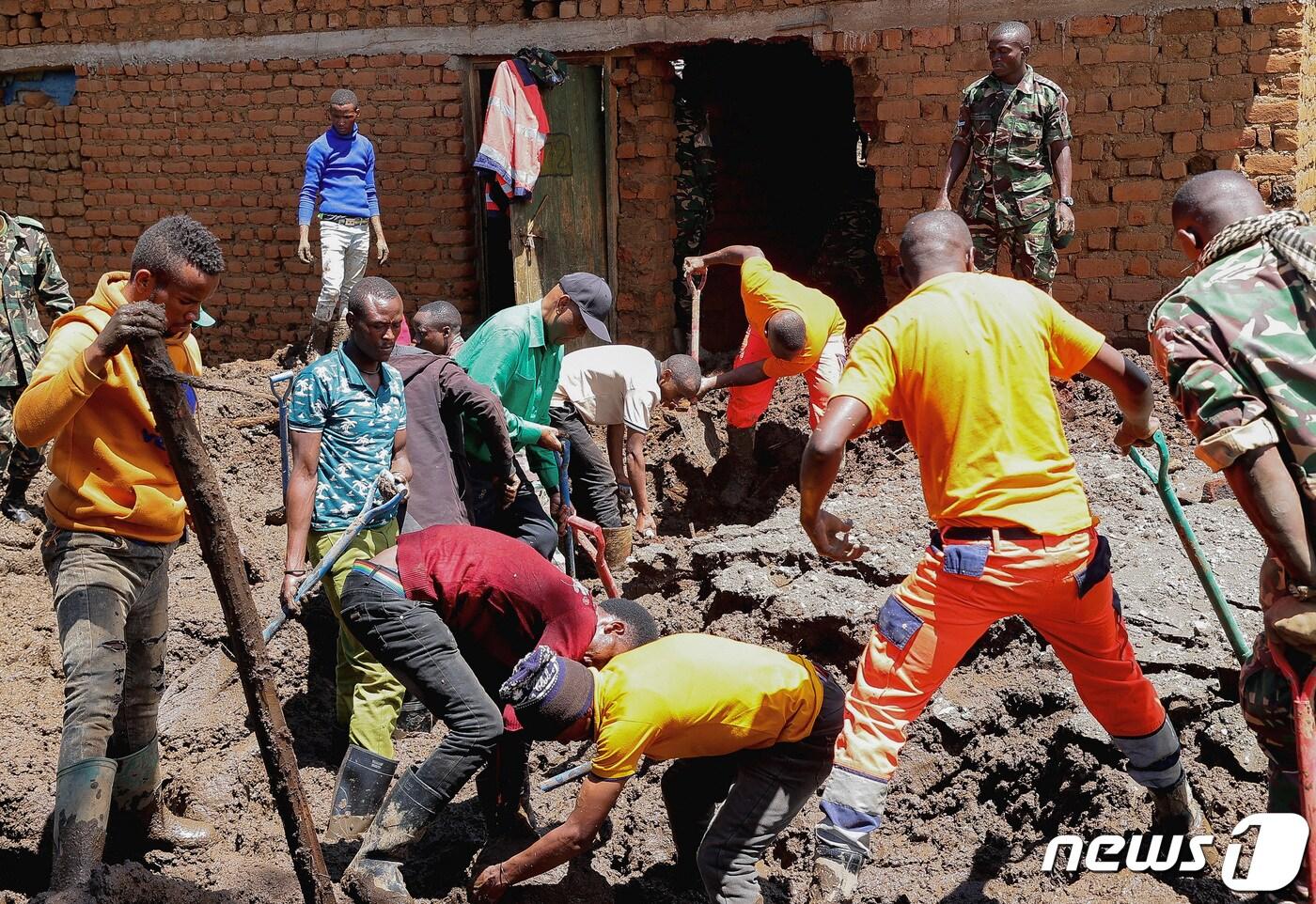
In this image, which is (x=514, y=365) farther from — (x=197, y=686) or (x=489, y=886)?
(x=489, y=886)

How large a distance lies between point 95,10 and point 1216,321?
962 centimetres

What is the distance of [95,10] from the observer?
33.1 feet

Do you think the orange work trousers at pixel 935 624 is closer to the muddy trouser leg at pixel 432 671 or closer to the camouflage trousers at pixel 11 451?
the muddy trouser leg at pixel 432 671

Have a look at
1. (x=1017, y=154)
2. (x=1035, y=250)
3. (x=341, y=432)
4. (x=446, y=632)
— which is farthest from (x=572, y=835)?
(x=1017, y=154)

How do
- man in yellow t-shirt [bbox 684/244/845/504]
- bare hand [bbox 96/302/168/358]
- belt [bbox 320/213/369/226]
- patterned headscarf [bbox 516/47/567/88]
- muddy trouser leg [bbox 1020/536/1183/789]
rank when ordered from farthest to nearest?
belt [bbox 320/213/369/226] → patterned headscarf [bbox 516/47/567/88] → man in yellow t-shirt [bbox 684/244/845/504] → muddy trouser leg [bbox 1020/536/1183/789] → bare hand [bbox 96/302/168/358]

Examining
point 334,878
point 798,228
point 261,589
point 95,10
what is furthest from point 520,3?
point 334,878

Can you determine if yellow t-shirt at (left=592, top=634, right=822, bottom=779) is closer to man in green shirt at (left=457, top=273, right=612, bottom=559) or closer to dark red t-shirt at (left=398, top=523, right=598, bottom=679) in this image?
dark red t-shirt at (left=398, top=523, right=598, bottom=679)

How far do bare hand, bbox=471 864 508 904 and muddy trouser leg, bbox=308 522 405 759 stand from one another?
3.30ft

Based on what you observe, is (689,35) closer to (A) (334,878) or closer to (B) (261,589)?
(B) (261,589)

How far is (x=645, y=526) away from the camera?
732 cm

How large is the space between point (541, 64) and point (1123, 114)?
384cm

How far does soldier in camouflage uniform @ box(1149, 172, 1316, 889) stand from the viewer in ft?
9.93

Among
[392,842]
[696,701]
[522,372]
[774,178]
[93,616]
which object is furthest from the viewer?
[774,178]

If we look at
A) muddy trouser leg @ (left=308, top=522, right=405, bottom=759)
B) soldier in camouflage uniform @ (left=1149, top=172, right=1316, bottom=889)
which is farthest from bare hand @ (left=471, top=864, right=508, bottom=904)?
soldier in camouflage uniform @ (left=1149, top=172, right=1316, bottom=889)
